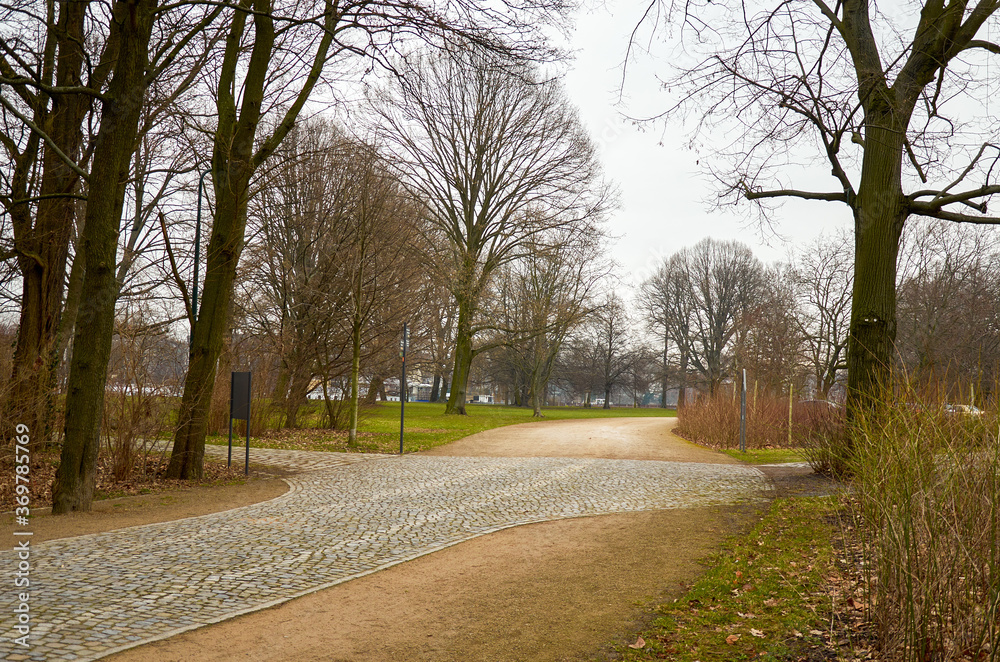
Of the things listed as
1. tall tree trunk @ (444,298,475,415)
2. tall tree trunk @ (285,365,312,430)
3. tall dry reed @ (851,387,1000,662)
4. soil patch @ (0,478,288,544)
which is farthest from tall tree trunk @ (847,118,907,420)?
tall tree trunk @ (444,298,475,415)

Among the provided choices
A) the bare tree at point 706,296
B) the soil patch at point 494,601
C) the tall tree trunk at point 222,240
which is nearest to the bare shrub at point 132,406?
the tall tree trunk at point 222,240

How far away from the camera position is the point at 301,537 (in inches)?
292

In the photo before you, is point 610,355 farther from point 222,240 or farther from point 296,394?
point 222,240

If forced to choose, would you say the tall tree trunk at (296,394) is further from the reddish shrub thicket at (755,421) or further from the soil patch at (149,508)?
the reddish shrub thicket at (755,421)

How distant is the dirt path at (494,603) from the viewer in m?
4.46

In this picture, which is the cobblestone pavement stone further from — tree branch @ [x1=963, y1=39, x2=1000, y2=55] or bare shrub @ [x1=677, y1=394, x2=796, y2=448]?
tree branch @ [x1=963, y1=39, x2=1000, y2=55]

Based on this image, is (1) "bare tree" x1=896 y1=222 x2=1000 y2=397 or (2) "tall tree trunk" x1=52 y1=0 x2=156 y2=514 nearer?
(2) "tall tree trunk" x1=52 y1=0 x2=156 y2=514

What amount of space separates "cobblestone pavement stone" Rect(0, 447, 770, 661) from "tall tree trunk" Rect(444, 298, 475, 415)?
15.8m

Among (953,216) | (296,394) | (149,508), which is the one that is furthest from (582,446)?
(149,508)

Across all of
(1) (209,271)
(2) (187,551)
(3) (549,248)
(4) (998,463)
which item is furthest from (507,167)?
(4) (998,463)

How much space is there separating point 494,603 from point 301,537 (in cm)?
290

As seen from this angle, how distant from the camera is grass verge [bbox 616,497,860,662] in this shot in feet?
14.4

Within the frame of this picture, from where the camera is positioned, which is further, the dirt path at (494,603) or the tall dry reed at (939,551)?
the dirt path at (494,603)

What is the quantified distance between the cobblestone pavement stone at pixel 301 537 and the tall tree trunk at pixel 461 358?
1578 centimetres
